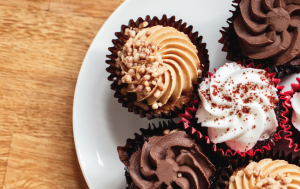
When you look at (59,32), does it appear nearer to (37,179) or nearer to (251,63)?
(37,179)

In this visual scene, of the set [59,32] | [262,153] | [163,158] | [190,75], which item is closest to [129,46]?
[190,75]

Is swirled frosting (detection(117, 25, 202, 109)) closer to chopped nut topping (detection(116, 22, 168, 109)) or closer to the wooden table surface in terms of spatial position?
chopped nut topping (detection(116, 22, 168, 109))

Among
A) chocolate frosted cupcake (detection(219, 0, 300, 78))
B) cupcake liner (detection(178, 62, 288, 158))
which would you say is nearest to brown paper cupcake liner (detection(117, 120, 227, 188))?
cupcake liner (detection(178, 62, 288, 158))

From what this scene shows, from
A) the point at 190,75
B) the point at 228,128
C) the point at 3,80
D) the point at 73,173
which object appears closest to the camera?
the point at 228,128

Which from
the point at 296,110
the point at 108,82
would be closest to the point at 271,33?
the point at 296,110

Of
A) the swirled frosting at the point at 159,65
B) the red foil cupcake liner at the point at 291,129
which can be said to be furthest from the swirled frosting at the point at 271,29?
the swirled frosting at the point at 159,65

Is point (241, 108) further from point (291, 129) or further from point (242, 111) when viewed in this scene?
point (291, 129)

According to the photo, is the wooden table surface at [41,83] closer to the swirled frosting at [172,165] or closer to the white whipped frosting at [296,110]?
the swirled frosting at [172,165]
